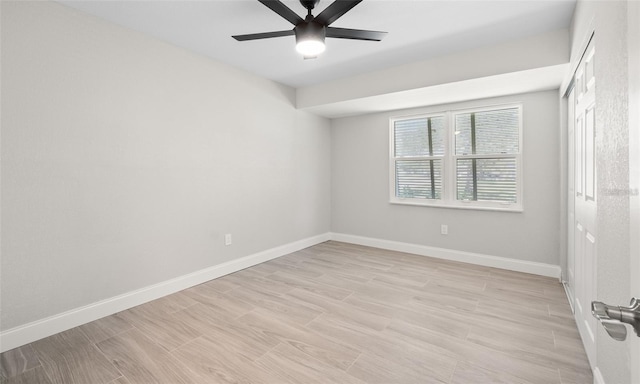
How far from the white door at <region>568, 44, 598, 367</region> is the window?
135cm

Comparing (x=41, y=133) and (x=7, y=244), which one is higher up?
(x=41, y=133)

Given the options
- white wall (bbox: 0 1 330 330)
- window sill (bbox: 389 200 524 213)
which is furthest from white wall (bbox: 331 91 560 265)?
white wall (bbox: 0 1 330 330)

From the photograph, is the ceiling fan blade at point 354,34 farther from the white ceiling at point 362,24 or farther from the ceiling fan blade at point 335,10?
the white ceiling at point 362,24

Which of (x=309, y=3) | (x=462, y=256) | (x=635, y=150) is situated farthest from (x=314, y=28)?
(x=462, y=256)

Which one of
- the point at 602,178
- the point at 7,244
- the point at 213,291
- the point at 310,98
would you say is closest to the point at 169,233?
the point at 213,291

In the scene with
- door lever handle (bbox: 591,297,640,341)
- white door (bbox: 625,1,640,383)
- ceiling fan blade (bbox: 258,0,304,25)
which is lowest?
door lever handle (bbox: 591,297,640,341)

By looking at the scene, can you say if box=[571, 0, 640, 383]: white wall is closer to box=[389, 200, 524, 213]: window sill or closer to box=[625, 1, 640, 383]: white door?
box=[625, 1, 640, 383]: white door

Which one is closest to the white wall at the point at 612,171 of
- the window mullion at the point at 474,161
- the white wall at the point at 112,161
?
the window mullion at the point at 474,161

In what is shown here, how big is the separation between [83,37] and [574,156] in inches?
163

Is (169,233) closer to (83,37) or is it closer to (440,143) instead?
(83,37)

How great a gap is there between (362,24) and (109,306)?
10.8 feet

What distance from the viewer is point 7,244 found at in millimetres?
2023

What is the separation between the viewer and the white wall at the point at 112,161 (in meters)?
2.08

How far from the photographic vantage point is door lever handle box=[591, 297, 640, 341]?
1.77ft
